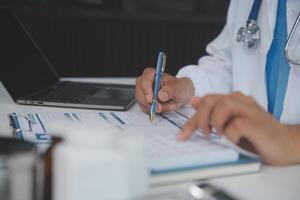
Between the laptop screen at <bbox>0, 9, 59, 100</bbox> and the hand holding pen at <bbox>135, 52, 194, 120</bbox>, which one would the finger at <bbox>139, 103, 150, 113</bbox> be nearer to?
the hand holding pen at <bbox>135, 52, 194, 120</bbox>

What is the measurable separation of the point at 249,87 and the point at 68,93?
491 millimetres

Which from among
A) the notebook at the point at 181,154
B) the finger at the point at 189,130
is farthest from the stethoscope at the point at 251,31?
the finger at the point at 189,130

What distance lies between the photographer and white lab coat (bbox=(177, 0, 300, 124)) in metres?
1.07

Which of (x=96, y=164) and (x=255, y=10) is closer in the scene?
(x=96, y=164)

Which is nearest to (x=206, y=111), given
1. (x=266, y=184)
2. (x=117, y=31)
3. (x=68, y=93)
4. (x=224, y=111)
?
(x=224, y=111)

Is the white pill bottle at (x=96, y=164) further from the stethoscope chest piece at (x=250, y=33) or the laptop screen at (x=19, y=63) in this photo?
the stethoscope chest piece at (x=250, y=33)

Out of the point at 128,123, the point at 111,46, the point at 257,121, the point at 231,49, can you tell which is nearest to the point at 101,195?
the point at 257,121

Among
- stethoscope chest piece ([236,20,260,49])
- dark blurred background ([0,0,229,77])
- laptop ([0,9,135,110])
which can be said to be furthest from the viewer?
dark blurred background ([0,0,229,77])

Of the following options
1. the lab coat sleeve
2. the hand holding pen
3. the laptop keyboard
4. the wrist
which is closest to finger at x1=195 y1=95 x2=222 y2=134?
the wrist

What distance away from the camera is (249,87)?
1229 millimetres

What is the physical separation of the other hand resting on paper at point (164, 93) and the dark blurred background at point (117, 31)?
5.76 feet

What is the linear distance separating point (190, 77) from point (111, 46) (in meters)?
1.75

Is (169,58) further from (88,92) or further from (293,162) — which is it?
(293,162)

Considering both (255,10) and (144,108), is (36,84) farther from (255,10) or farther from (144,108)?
(255,10)
